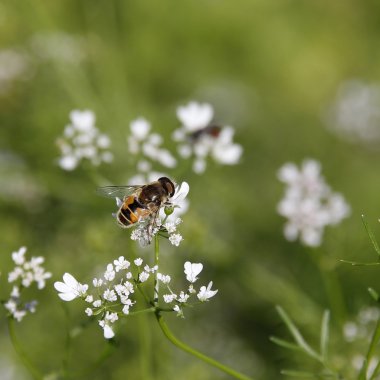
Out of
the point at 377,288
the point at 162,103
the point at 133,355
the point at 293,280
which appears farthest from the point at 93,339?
the point at 162,103

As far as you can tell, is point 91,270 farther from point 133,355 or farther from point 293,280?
point 293,280

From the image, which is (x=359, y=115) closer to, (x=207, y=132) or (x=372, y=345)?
(x=207, y=132)

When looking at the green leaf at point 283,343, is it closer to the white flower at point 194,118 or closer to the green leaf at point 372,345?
the green leaf at point 372,345

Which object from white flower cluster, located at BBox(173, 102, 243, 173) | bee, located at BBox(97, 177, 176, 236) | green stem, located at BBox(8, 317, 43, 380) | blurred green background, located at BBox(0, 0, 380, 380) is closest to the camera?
green stem, located at BBox(8, 317, 43, 380)

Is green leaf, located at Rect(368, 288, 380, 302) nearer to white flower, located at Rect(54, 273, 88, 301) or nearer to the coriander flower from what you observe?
white flower, located at Rect(54, 273, 88, 301)

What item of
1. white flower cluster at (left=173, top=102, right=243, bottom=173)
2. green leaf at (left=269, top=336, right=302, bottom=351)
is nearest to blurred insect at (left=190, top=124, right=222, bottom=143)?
white flower cluster at (left=173, top=102, right=243, bottom=173)

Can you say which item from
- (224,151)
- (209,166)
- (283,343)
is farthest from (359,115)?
(283,343)
